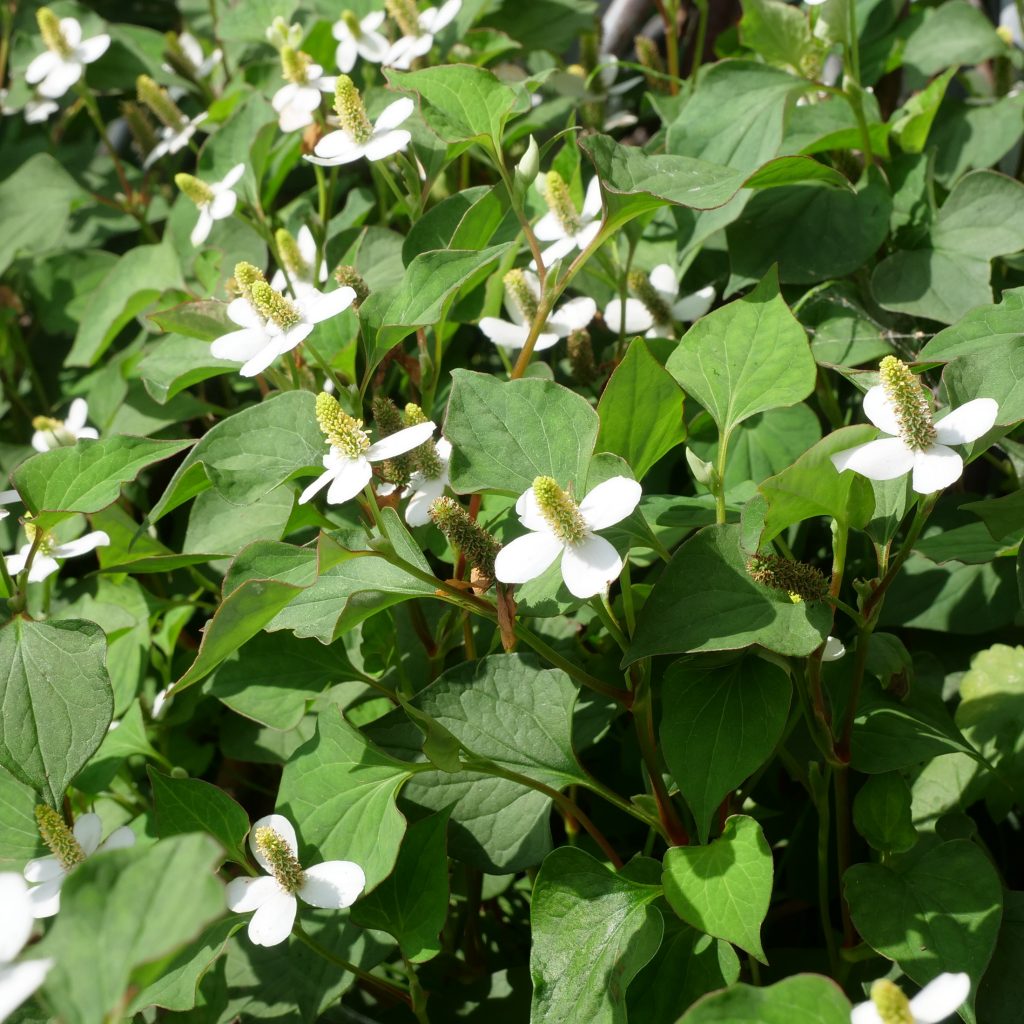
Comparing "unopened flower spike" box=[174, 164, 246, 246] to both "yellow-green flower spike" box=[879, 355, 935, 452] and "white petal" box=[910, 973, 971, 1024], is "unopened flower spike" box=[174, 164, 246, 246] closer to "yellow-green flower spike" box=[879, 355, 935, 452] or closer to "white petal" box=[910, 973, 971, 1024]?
"yellow-green flower spike" box=[879, 355, 935, 452]

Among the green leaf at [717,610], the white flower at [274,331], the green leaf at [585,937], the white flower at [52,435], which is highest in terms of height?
the white flower at [274,331]

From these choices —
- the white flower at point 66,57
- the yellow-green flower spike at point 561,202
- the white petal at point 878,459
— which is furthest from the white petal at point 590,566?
the white flower at point 66,57

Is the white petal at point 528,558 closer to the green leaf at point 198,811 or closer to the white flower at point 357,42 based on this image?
the green leaf at point 198,811

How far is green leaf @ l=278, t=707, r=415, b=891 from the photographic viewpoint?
0.60 meters

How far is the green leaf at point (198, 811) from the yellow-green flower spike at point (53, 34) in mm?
827

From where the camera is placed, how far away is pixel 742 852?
534 mm

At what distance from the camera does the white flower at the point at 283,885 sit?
1.87 feet

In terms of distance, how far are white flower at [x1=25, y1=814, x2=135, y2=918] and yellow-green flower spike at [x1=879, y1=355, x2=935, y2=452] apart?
0.45 meters

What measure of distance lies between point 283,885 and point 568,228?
455 millimetres

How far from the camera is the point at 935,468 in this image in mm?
507

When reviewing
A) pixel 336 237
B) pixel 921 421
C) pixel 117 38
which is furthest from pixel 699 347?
pixel 117 38

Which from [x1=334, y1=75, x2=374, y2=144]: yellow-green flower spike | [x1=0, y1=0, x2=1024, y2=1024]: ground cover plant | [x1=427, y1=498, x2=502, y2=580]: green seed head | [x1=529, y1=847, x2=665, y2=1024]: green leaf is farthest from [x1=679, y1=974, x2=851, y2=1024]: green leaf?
[x1=334, y1=75, x2=374, y2=144]: yellow-green flower spike

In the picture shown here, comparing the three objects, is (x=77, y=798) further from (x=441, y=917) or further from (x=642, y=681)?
(x=642, y=681)

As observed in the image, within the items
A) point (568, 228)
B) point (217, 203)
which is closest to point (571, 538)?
point (568, 228)
